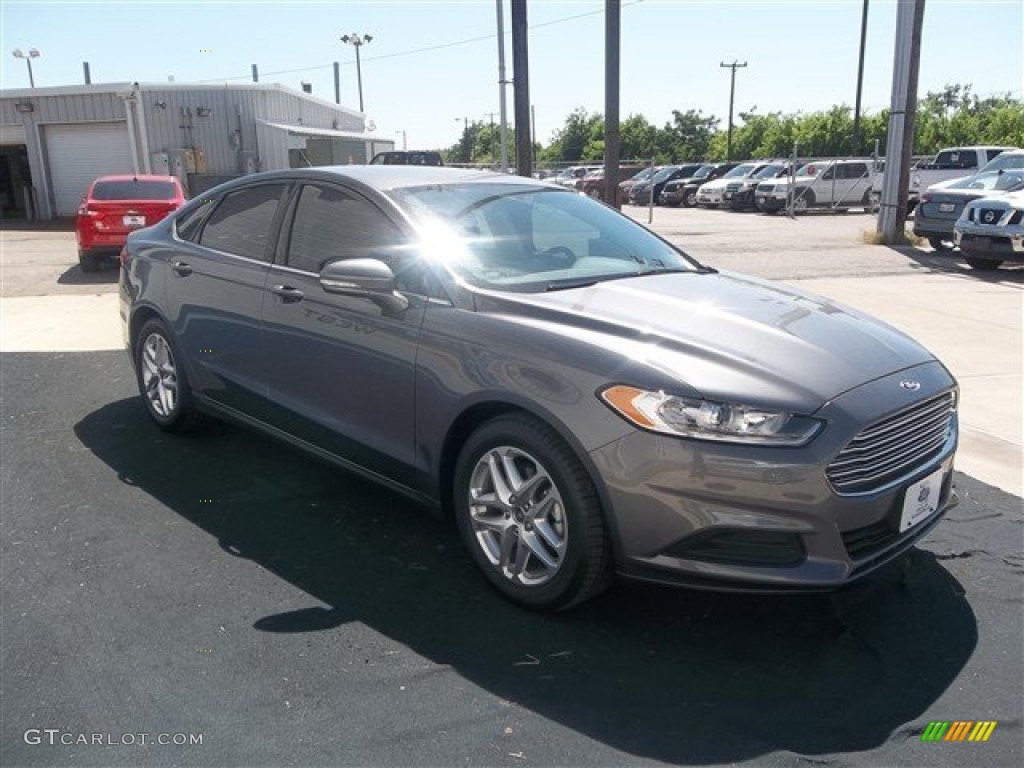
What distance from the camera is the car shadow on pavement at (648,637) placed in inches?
103

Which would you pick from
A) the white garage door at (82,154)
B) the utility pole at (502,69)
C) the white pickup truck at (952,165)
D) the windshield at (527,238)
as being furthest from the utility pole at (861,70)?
the windshield at (527,238)

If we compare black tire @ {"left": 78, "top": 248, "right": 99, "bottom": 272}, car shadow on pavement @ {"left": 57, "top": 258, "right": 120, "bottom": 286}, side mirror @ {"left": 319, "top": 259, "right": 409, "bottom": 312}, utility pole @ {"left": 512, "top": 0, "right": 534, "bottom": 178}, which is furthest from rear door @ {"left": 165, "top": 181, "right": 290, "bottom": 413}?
utility pole @ {"left": 512, "top": 0, "right": 534, "bottom": 178}

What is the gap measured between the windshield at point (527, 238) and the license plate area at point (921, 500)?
1.48 metres

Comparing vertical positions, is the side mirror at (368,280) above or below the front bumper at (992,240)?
above

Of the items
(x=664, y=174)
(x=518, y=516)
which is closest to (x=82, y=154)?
(x=664, y=174)

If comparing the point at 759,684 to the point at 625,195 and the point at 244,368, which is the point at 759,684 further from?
the point at 625,195

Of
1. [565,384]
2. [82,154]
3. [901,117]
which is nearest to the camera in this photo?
[565,384]

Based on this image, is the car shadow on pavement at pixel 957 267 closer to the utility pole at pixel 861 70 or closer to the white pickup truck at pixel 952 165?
the white pickup truck at pixel 952 165

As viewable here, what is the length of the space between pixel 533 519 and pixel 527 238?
1.41 metres

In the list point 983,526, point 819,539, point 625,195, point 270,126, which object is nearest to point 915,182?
point 625,195

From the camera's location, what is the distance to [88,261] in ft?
44.0

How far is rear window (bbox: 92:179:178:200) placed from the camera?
13445 millimetres

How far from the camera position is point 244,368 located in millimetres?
4375

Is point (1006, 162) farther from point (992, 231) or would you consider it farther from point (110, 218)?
point (110, 218)
